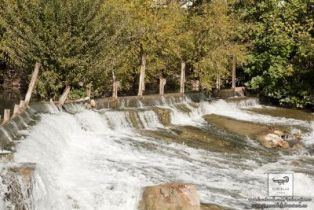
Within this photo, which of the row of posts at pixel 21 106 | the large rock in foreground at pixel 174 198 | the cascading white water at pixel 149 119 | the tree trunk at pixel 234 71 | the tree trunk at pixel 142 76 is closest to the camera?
the large rock in foreground at pixel 174 198

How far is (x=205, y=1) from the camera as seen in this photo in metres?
39.2

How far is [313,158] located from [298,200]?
7.60 m

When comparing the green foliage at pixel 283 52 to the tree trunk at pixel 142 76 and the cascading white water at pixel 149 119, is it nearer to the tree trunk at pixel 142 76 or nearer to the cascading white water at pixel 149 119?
the tree trunk at pixel 142 76

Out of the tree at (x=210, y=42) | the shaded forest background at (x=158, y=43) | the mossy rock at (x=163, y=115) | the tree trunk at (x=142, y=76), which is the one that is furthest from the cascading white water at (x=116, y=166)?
the tree at (x=210, y=42)

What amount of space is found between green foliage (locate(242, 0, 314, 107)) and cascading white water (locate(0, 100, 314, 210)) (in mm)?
A: 18269

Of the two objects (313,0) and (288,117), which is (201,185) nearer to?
(288,117)

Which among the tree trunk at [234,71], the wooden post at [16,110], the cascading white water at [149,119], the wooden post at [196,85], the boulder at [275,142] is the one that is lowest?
the boulder at [275,142]

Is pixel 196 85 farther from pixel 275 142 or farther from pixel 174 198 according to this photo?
pixel 174 198

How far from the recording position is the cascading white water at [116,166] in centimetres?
1360

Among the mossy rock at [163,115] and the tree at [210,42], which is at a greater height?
the tree at [210,42]

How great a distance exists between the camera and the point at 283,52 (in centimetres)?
4056

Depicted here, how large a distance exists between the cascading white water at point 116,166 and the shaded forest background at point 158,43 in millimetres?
3309

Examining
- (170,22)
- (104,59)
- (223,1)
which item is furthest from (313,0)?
(104,59)

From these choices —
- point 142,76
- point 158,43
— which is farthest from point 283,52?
point 142,76
